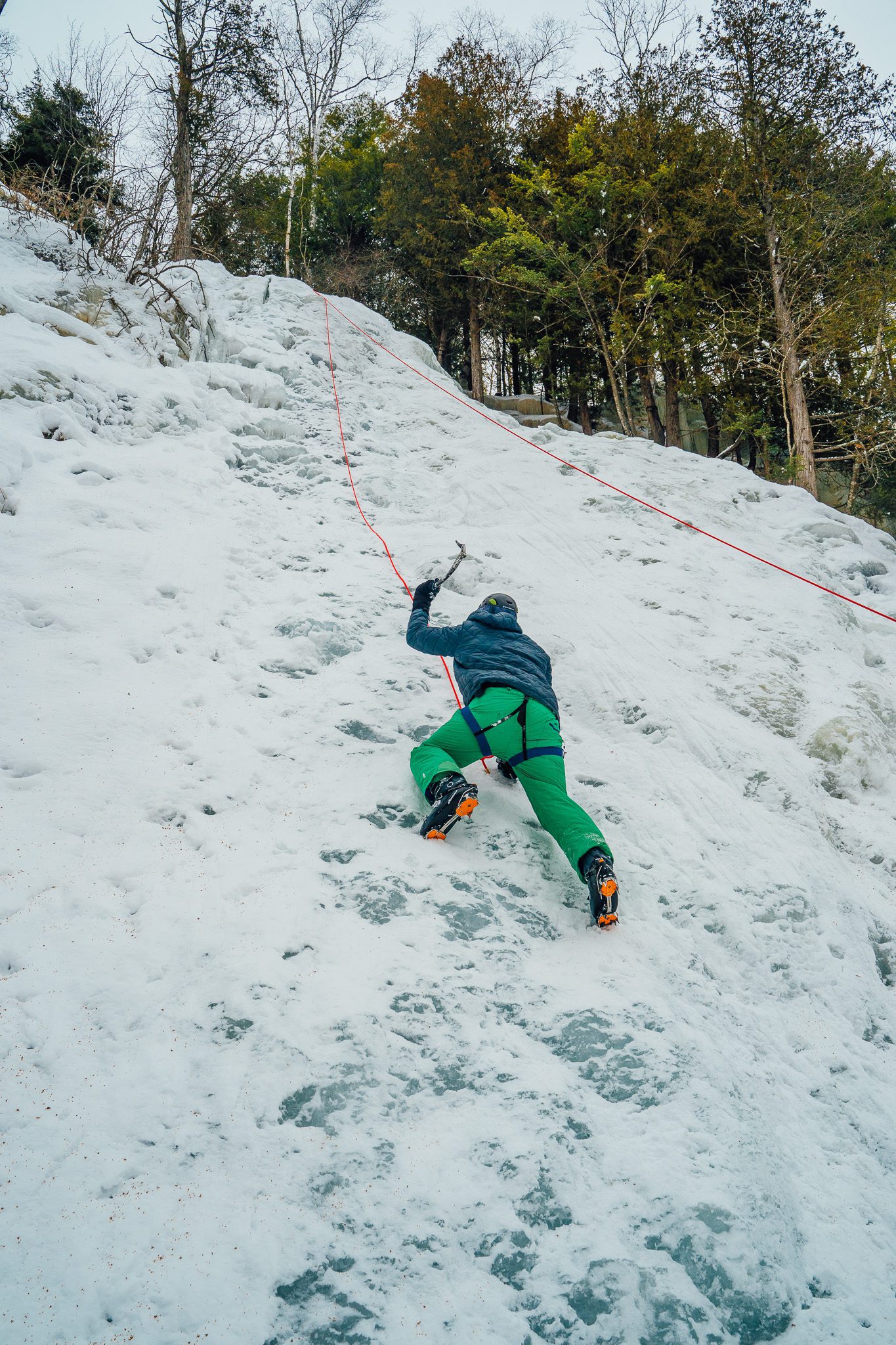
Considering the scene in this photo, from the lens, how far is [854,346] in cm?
998

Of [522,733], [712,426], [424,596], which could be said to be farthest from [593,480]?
[712,426]

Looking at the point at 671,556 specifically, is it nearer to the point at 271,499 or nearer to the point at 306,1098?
the point at 271,499

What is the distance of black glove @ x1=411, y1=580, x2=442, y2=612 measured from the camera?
3.82 m

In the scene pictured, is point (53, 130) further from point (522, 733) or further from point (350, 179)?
point (522, 733)

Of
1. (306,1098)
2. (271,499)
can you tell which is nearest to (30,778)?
(306,1098)

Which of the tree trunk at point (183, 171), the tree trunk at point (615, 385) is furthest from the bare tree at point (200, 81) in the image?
the tree trunk at point (615, 385)

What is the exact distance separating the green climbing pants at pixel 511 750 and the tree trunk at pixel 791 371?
848 centimetres

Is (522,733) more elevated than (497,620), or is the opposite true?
(497,620)

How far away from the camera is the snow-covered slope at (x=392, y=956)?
1721 millimetres

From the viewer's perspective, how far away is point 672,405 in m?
13.2

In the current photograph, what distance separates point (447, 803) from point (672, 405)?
1259cm

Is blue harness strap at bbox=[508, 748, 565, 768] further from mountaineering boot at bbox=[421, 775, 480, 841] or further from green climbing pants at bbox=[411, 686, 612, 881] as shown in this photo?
mountaineering boot at bbox=[421, 775, 480, 841]

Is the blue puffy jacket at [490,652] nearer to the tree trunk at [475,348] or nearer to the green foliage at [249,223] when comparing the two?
the tree trunk at [475,348]

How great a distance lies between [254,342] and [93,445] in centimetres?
392
